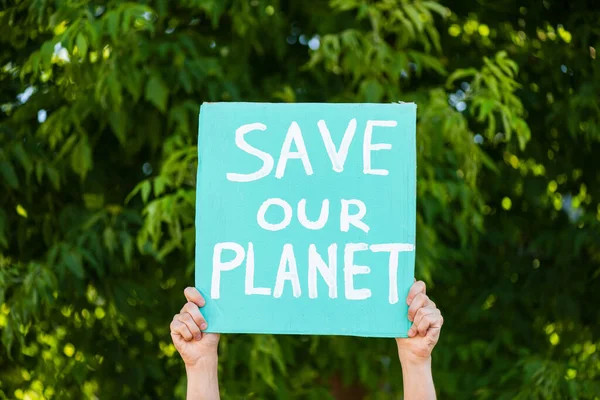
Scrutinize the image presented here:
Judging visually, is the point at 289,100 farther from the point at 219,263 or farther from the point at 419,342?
the point at 419,342

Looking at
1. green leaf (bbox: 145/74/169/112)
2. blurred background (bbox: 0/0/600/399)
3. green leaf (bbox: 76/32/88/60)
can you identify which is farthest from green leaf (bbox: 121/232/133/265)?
green leaf (bbox: 76/32/88/60)

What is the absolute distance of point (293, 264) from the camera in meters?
1.62

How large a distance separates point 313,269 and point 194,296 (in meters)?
0.24

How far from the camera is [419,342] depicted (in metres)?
1.59

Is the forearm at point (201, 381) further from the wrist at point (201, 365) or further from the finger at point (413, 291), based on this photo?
the finger at point (413, 291)

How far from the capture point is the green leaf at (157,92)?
8.25ft

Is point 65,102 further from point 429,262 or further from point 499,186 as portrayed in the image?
point 499,186

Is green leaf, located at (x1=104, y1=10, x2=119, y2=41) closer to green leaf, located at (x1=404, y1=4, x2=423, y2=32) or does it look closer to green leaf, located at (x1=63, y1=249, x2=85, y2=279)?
green leaf, located at (x1=63, y1=249, x2=85, y2=279)

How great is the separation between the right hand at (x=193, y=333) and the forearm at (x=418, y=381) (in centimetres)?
39

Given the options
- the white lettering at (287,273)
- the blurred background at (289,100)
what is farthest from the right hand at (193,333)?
the blurred background at (289,100)

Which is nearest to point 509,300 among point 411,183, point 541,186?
point 541,186

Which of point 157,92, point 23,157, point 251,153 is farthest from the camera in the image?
point 23,157

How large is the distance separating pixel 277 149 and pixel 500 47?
1632 mm

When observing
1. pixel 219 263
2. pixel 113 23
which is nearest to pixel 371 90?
pixel 113 23
